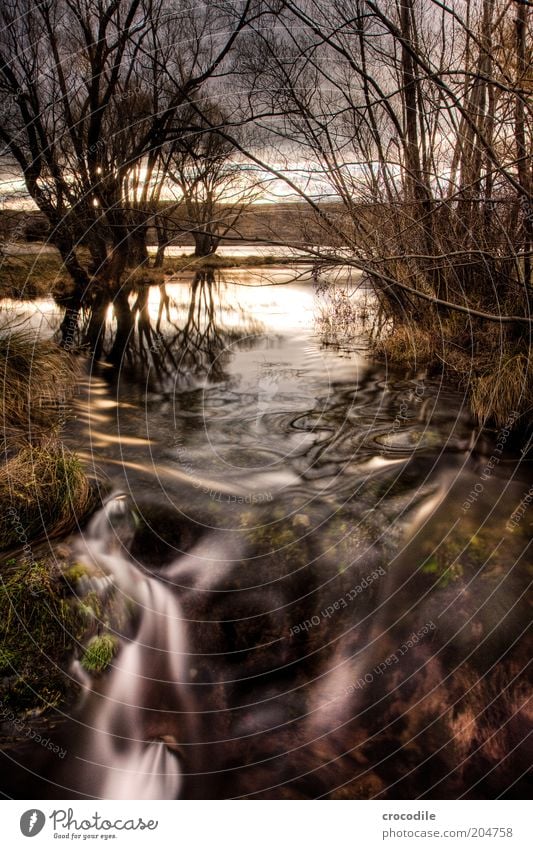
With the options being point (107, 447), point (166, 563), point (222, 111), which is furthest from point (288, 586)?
point (222, 111)

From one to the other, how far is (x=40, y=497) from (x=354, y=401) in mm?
4394

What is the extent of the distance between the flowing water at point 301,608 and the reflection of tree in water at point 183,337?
192 centimetres

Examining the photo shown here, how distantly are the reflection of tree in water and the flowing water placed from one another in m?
1.92

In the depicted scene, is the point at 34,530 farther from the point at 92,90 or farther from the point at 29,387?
the point at 92,90

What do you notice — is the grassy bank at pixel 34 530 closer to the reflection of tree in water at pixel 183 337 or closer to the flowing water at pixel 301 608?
the flowing water at pixel 301 608

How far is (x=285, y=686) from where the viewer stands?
315 cm

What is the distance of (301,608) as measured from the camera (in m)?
3.60

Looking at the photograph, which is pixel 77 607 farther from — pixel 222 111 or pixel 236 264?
pixel 236 264

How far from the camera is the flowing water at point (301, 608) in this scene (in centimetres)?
275

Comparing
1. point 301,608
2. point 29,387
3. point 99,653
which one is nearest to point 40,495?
point 99,653

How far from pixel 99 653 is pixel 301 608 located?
A: 1.46 m

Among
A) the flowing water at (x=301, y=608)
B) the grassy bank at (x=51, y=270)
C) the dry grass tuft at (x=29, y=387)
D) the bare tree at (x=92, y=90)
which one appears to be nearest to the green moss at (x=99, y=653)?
the flowing water at (x=301, y=608)

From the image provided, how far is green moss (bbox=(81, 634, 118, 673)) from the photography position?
10.2 ft
